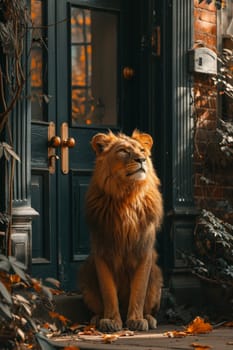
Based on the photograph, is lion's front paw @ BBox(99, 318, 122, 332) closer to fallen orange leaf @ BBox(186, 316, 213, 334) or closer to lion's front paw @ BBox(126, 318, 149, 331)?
lion's front paw @ BBox(126, 318, 149, 331)

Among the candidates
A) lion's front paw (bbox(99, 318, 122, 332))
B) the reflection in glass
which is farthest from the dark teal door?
lion's front paw (bbox(99, 318, 122, 332))

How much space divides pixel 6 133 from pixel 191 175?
6.16ft

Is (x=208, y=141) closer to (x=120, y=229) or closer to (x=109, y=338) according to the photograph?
(x=120, y=229)

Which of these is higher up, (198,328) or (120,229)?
(120,229)

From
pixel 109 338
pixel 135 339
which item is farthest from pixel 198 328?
pixel 109 338

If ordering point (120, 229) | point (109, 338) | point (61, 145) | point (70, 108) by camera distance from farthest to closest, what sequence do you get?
1. point (70, 108)
2. point (61, 145)
3. point (120, 229)
4. point (109, 338)

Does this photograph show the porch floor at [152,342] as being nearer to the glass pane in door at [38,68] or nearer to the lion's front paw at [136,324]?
the lion's front paw at [136,324]

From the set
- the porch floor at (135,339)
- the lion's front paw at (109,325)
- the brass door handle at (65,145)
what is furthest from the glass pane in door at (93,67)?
the lion's front paw at (109,325)

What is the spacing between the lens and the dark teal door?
294 inches

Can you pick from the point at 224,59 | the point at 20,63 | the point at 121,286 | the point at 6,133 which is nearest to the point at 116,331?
the point at 121,286

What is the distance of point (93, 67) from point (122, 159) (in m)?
1.46

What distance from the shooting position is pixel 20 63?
6914mm

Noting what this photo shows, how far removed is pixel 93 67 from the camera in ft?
26.0

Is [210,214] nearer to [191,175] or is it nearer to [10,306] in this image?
[191,175]
